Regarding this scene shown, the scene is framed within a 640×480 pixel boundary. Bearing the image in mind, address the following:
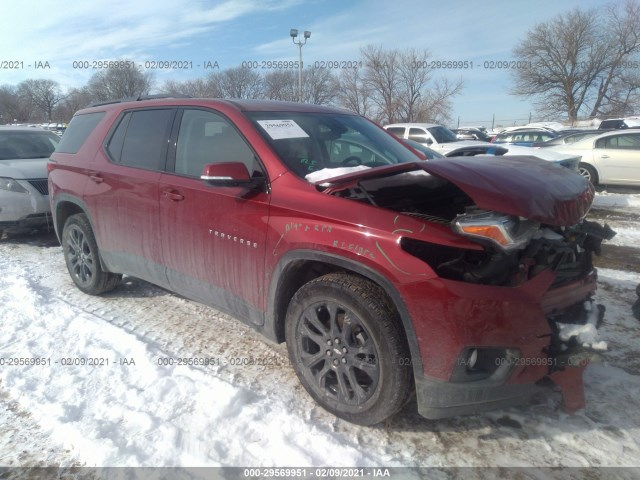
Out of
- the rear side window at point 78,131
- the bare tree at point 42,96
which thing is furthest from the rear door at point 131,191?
the bare tree at point 42,96

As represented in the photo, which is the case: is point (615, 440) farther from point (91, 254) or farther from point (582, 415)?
point (91, 254)

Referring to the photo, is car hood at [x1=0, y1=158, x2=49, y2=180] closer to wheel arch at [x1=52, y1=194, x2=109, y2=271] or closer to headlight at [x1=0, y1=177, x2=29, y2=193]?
headlight at [x1=0, y1=177, x2=29, y2=193]

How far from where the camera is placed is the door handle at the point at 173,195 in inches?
130

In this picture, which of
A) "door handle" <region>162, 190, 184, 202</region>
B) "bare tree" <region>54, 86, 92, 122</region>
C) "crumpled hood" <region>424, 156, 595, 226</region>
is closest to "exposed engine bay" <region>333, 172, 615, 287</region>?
"crumpled hood" <region>424, 156, 595, 226</region>

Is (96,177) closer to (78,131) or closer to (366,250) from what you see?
(78,131)

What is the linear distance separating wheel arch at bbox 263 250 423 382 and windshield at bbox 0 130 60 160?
654 cm

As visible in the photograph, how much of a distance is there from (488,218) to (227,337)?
2.30 m

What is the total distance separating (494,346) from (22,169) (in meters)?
6.97

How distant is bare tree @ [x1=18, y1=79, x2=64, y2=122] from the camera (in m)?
63.8

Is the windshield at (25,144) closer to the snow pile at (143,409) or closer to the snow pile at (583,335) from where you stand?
the snow pile at (143,409)

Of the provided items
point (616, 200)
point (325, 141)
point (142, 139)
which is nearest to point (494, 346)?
point (325, 141)

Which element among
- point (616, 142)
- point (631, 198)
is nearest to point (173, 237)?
point (631, 198)

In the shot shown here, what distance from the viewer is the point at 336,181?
2.58 m

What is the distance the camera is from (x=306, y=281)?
2.88m
